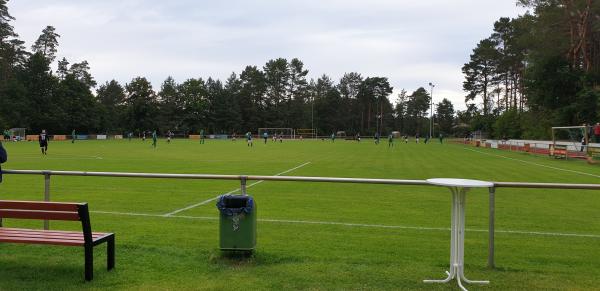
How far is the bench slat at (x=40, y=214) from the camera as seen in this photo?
542 centimetres

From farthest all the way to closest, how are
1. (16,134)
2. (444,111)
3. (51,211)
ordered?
(444,111)
(16,134)
(51,211)

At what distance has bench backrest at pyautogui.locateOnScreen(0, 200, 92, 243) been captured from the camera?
530cm

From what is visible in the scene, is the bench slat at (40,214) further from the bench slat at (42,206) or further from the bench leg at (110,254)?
the bench leg at (110,254)

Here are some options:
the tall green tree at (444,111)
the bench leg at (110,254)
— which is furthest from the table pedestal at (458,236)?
the tall green tree at (444,111)

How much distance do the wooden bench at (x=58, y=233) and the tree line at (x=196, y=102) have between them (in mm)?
83699

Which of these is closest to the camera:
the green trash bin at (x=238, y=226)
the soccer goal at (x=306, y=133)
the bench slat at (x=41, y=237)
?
the bench slat at (x=41, y=237)

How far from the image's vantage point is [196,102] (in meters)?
119

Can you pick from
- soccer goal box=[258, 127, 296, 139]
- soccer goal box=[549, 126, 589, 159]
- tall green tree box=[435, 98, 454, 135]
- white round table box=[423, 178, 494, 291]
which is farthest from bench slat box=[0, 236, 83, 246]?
tall green tree box=[435, 98, 454, 135]

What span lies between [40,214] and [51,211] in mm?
178

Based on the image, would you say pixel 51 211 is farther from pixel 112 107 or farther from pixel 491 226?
pixel 112 107

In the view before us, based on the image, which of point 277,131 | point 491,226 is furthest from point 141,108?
point 491,226

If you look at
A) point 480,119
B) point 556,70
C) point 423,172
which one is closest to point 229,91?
point 480,119

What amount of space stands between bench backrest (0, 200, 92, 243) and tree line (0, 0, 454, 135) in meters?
83.7

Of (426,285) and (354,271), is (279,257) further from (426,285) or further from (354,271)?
(426,285)
